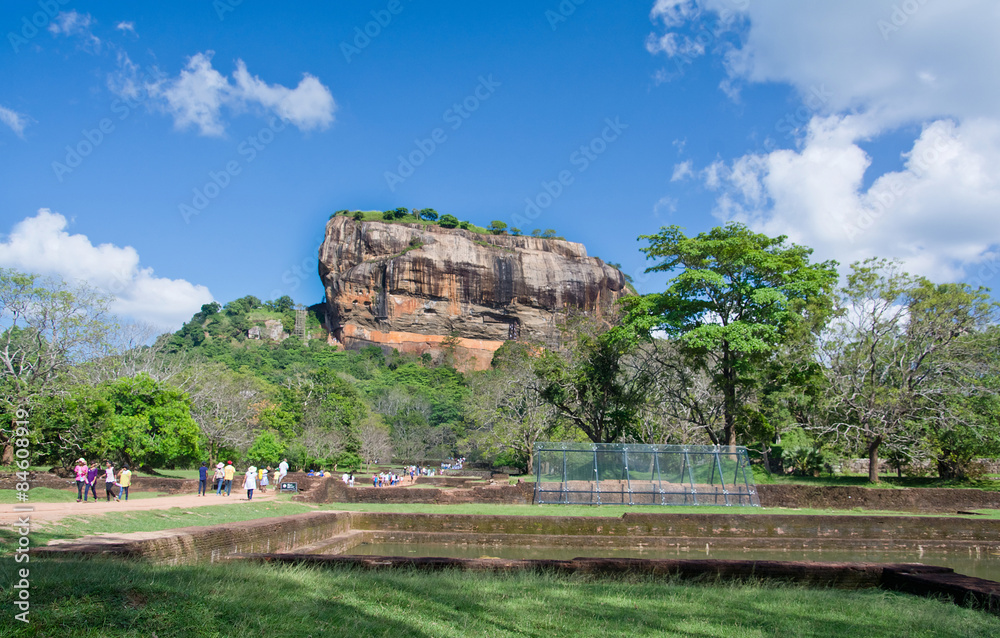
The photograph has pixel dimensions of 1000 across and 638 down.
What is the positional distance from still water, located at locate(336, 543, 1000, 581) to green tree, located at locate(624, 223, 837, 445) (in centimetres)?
1004

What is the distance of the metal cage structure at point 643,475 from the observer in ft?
64.1

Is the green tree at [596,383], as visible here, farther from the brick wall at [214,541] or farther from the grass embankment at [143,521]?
the brick wall at [214,541]

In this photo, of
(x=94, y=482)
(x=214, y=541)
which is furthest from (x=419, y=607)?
(x=94, y=482)

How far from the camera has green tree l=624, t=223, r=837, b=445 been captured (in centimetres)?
2327

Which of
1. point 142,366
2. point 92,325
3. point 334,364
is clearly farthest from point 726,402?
point 334,364

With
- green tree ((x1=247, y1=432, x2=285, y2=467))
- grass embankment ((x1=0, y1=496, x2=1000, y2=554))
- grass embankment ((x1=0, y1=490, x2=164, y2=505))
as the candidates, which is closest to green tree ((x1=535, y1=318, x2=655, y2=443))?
grass embankment ((x1=0, y1=496, x2=1000, y2=554))

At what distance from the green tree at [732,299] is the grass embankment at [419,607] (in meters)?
17.8

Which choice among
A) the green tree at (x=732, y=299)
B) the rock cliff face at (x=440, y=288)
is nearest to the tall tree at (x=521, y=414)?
the green tree at (x=732, y=299)

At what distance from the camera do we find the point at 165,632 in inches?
146

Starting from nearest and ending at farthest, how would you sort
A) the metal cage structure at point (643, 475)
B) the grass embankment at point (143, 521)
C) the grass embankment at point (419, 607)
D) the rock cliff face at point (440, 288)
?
1. the grass embankment at point (419, 607)
2. the grass embankment at point (143, 521)
3. the metal cage structure at point (643, 475)
4. the rock cliff face at point (440, 288)

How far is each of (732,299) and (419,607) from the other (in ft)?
74.0

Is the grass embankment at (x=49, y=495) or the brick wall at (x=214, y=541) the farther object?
the grass embankment at (x=49, y=495)

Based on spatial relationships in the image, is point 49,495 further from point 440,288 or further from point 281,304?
point 281,304

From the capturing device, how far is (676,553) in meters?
13.2
